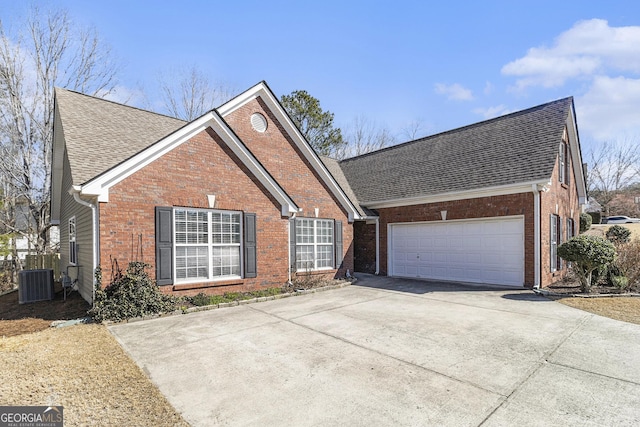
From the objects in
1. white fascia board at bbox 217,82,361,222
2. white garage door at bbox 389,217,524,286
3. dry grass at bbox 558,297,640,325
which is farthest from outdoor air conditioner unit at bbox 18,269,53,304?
dry grass at bbox 558,297,640,325

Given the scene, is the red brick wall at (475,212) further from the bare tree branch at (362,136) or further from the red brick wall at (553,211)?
the bare tree branch at (362,136)

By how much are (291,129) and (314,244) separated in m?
4.62

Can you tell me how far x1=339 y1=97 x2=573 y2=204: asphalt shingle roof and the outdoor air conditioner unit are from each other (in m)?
12.0

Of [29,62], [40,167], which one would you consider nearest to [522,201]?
[40,167]

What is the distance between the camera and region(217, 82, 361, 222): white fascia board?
12070 mm

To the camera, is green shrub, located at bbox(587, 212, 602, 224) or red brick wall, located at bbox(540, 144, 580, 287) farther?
green shrub, located at bbox(587, 212, 602, 224)

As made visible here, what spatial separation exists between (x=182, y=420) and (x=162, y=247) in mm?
5598

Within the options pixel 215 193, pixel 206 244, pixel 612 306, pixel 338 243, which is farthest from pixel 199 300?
pixel 612 306

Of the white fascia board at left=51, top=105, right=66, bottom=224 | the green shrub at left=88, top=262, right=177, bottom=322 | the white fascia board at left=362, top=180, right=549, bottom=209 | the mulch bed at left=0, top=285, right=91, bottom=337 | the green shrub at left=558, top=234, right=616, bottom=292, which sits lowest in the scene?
the mulch bed at left=0, top=285, right=91, bottom=337

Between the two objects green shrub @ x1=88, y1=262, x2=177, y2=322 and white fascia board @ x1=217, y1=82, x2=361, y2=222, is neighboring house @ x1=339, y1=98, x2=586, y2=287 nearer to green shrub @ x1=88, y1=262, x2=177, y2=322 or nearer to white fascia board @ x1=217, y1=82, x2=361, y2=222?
white fascia board @ x1=217, y1=82, x2=361, y2=222

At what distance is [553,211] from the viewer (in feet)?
→ 39.5

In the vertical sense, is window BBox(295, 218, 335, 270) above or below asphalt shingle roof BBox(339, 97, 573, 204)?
below

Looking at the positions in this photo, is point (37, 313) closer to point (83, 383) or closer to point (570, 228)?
point (83, 383)

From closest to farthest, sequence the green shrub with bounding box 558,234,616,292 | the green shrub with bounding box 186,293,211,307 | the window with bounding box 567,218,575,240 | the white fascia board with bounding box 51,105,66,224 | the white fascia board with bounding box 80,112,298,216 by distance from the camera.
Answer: the white fascia board with bounding box 80,112,298,216 → the green shrub with bounding box 186,293,211,307 → the green shrub with bounding box 558,234,616,292 → the white fascia board with bounding box 51,105,66,224 → the window with bounding box 567,218,575,240
